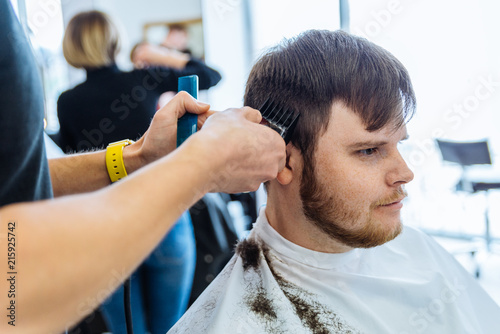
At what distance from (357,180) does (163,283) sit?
3.63 feet

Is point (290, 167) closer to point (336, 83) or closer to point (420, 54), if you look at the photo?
point (336, 83)

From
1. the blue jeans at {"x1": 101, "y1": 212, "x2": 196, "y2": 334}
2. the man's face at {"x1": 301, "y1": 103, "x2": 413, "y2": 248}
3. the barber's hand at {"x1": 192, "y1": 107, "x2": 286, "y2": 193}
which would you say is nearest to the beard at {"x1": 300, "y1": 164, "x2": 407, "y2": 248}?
the man's face at {"x1": 301, "y1": 103, "x2": 413, "y2": 248}

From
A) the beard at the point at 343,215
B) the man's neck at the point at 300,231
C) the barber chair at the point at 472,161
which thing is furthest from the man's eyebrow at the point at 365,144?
the barber chair at the point at 472,161

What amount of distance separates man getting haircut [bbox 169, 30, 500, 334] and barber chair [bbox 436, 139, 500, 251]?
3064 millimetres

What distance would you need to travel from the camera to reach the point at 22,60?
757mm

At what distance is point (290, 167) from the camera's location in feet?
4.04

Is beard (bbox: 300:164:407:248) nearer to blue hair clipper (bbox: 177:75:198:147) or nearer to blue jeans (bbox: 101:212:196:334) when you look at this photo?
blue hair clipper (bbox: 177:75:198:147)

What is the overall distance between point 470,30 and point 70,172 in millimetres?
Result: 3997

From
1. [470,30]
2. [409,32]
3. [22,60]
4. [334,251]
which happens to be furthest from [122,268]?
[470,30]

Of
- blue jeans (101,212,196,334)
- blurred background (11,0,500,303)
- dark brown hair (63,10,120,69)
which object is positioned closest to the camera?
blue jeans (101,212,196,334)

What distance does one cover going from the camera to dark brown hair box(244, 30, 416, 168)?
1.15 meters

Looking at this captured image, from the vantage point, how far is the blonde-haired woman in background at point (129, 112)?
1.81m

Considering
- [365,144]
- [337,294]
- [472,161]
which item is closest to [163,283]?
[337,294]

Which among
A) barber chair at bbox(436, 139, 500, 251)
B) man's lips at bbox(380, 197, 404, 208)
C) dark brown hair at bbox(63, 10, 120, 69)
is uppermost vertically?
dark brown hair at bbox(63, 10, 120, 69)
